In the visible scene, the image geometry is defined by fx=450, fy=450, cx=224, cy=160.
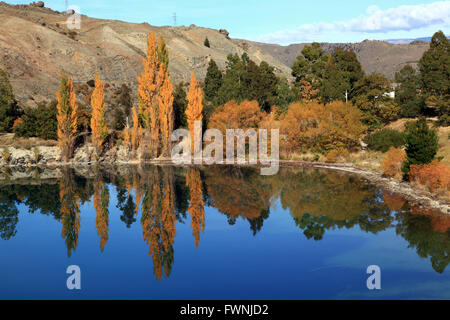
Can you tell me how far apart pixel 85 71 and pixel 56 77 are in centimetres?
641

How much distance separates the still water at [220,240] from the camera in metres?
15.7

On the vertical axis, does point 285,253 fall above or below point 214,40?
below

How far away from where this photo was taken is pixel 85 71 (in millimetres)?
82688

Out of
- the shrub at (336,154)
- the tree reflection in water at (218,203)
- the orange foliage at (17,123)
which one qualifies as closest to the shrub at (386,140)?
the shrub at (336,154)

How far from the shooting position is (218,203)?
29.2 metres

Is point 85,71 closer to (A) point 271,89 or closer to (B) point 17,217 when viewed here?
(A) point 271,89

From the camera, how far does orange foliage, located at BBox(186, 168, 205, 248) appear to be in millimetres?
23680

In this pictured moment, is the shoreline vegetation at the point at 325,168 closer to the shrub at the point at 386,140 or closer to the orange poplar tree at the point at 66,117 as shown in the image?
the orange poplar tree at the point at 66,117

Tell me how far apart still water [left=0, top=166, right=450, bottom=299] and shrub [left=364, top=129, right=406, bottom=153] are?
404 inches

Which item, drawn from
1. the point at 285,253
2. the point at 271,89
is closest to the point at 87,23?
the point at 271,89

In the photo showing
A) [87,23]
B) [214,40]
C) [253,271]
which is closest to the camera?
[253,271]

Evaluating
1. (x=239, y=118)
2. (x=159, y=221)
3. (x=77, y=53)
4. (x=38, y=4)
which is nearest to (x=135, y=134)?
(x=239, y=118)
